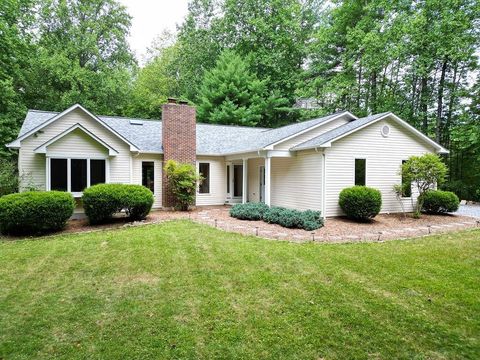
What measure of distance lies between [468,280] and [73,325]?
6.23 metres

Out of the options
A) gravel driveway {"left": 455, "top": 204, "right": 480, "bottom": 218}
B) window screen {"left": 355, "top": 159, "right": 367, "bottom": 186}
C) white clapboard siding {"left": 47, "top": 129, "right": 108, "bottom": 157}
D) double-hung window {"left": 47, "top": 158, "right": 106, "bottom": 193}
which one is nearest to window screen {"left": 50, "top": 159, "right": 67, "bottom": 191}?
double-hung window {"left": 47, "top": 158, "right": 106, "bottom": 193}

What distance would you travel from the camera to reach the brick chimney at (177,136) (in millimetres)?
14023

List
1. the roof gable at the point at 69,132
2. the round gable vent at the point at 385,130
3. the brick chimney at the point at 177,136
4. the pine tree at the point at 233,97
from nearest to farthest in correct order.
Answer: the roof gable at the point at 69,132
the round gable vent at the point at 385,130
the brick chimney at the point at 177,136
the pine tree at the point at 233,97

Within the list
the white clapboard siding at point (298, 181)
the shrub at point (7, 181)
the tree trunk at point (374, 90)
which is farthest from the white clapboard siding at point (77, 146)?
the tree trunk at point (374, 90)

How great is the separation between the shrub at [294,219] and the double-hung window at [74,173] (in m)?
6.91

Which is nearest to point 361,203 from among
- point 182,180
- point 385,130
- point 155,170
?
point 385,130

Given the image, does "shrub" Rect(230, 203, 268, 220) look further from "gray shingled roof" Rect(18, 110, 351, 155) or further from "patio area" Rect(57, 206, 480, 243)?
"gray shingled roof" Rect(18, 110, 351, 155)

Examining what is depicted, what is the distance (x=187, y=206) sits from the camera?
13680mm

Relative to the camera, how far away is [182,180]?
13180mm

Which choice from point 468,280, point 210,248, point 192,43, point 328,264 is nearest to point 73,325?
point 210,248

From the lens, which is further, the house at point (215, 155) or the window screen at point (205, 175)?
the window screen at point (205, 175)

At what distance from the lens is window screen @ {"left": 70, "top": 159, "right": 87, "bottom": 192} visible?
11.8m

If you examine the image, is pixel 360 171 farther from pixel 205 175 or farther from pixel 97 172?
pixel 97 172

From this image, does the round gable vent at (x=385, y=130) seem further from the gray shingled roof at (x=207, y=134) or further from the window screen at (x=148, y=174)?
the window screen at (x=148, y=174)
